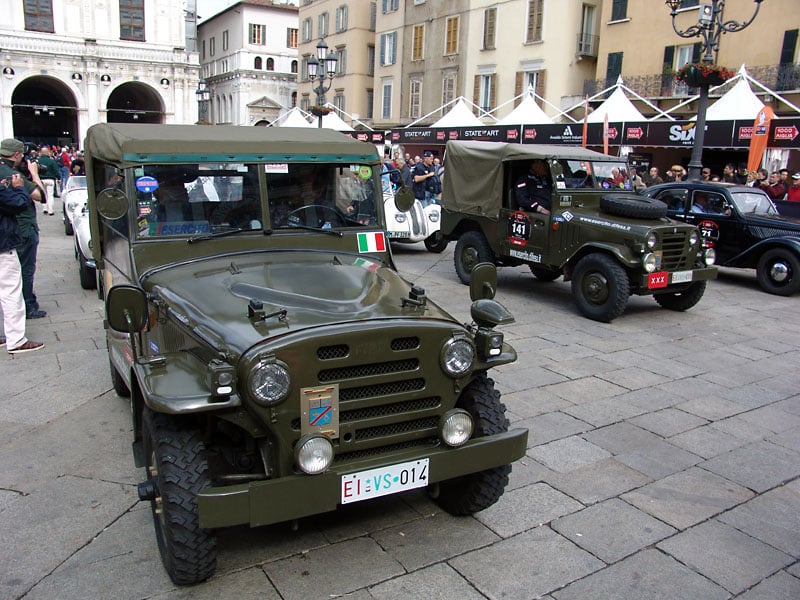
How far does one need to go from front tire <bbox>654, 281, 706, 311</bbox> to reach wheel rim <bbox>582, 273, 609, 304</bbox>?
124cm

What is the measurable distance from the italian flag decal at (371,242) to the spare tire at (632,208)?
4906mm

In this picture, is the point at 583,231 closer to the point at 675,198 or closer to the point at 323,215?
the point at 675,198

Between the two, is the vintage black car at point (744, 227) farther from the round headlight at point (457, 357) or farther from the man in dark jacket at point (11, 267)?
the man in dark jacket at point (11, 267)

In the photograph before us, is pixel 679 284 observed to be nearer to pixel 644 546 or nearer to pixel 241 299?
pixel 644 546

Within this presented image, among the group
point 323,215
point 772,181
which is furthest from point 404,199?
point 772,181

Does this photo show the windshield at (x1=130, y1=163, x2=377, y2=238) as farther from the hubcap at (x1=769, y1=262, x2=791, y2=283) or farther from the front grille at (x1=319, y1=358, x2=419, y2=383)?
the hubcap at (x1=769, y1=262, x2=791, y2=283)

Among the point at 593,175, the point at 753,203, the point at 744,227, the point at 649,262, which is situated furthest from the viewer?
the point at 753,203

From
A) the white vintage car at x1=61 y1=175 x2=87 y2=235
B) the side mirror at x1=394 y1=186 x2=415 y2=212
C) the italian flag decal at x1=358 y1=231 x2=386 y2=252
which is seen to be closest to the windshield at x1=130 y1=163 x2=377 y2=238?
the italian flag decal at x1=358 y1=231 x2=386 y2=252

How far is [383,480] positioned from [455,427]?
0.42 metres

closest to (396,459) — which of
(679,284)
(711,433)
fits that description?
(711,433)

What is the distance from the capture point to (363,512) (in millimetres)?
3738

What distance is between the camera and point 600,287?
8.32 meters

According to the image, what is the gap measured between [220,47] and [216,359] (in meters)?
66.2

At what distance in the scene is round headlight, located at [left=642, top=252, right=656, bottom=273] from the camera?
8.01m
